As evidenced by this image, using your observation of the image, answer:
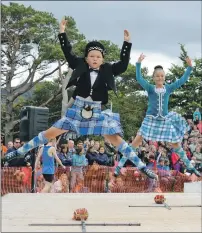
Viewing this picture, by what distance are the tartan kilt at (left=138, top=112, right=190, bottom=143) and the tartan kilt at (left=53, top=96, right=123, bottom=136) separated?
208 cm

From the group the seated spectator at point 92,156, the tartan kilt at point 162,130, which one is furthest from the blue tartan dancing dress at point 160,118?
the seated spectator at point 92,156

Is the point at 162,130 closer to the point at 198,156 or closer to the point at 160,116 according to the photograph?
the point at 160,116

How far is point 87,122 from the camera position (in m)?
8.72

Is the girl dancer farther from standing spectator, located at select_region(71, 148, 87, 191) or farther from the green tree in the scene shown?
the green tree

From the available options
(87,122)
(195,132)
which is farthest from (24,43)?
(87,122)

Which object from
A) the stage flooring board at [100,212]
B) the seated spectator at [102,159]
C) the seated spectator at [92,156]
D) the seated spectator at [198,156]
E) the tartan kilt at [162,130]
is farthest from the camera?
the seated spectator at [198,156]

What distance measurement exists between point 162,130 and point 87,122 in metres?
2.43

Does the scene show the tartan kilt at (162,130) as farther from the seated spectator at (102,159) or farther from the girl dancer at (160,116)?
the seated spectator at (102,159)

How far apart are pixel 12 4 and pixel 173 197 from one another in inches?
858

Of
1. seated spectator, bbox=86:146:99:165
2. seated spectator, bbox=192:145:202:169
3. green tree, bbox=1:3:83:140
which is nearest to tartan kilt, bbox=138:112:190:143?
seated spectator, bbox=86:146:99:165

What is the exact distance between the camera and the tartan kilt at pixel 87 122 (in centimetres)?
864

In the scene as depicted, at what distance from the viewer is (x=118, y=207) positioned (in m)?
9.45

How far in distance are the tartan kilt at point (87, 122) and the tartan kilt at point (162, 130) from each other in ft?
6.81

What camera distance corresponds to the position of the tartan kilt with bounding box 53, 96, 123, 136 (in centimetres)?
864
